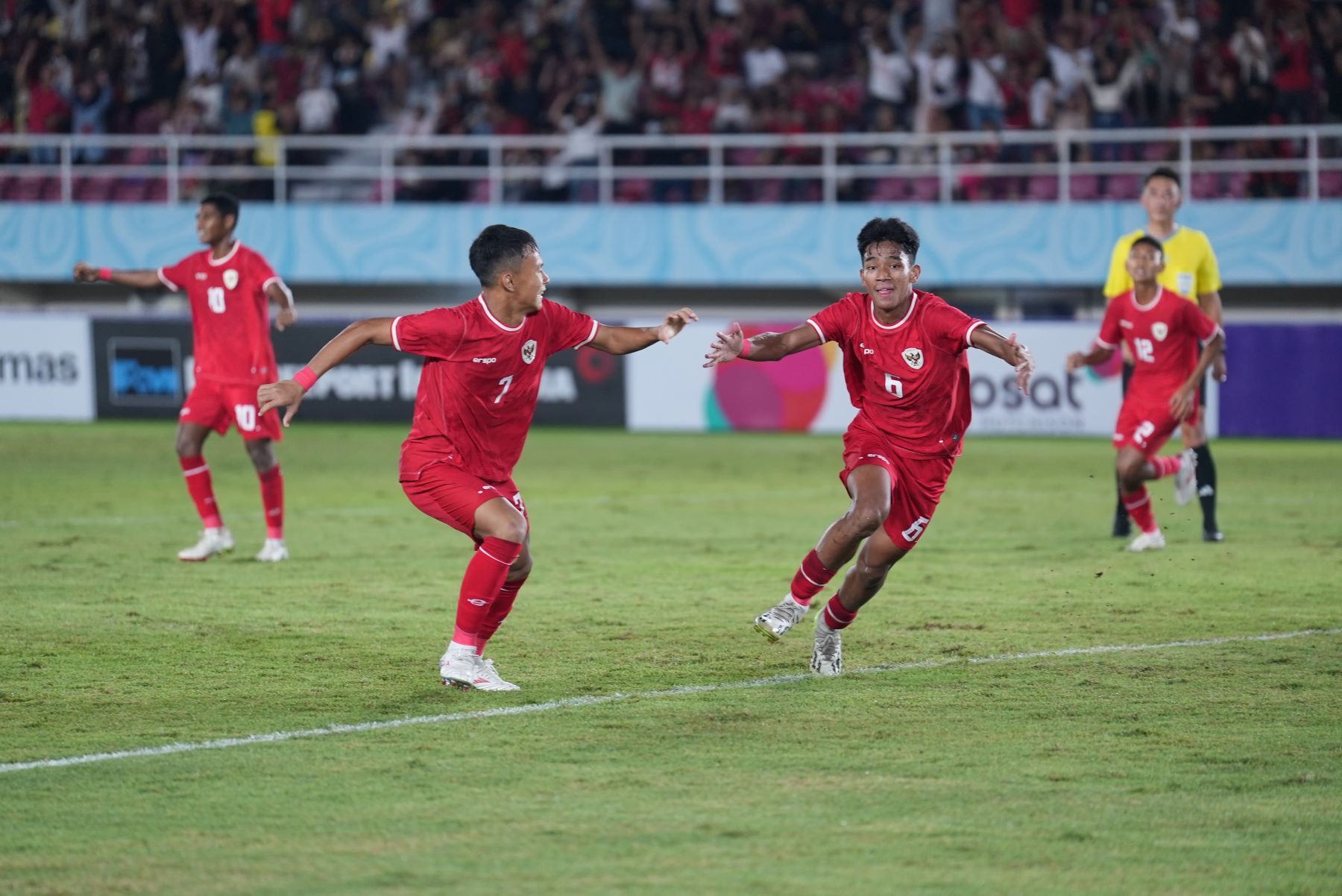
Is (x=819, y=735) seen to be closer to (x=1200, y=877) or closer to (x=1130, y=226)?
(x=1200, y=877)

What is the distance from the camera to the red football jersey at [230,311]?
1142cm

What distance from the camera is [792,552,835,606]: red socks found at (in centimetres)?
754


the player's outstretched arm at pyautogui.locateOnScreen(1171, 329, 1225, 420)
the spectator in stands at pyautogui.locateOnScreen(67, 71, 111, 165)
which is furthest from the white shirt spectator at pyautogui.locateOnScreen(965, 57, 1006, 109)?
the spectator in stands at pyautogui.locateOnScreen(67, 71, 111, 165)

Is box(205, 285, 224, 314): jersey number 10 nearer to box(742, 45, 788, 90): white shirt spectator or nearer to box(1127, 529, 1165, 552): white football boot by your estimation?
box(1127, 529, 1165, 552): white football boot

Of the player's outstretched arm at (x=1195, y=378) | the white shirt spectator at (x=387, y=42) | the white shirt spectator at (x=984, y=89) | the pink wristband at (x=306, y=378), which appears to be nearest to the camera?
the pink wristband at (x=306, y=378)

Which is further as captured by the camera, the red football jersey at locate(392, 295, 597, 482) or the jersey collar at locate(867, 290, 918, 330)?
the jersey collar at locate(867, 290, 918, 330)

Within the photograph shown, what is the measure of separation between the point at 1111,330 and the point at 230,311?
5614 mm

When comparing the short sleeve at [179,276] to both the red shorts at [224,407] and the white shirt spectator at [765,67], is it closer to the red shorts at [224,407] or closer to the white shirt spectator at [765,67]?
the red shorts at [224,407]

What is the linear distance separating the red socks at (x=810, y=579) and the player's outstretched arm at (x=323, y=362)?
1.96 meters

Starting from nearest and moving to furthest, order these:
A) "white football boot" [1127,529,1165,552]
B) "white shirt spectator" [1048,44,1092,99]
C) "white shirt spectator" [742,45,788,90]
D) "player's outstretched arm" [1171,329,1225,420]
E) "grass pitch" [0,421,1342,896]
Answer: "grass pitch" [0,421,1342,896] < "player's outstretched arm" [1171,329,1225,420] < "white football boot" [1127,529,1165,552] < "white shirt spectator" [1048,44,1092,99] < "white shirt spectator" [742,45,788,90]

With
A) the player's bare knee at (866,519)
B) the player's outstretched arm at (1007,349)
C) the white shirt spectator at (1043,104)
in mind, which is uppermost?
the white shirt spectator at (1043,104)

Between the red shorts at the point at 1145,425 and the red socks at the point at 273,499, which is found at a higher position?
the red shorts at the point at 1145,425

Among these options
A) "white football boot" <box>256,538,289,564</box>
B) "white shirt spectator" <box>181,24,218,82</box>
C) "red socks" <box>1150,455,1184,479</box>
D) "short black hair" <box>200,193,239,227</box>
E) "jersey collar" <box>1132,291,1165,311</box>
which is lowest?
"white football boot" <box>256,538,289,564</box>

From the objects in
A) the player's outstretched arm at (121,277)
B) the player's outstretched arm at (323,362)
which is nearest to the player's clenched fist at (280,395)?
the player's outstretched arm at (323,362)
